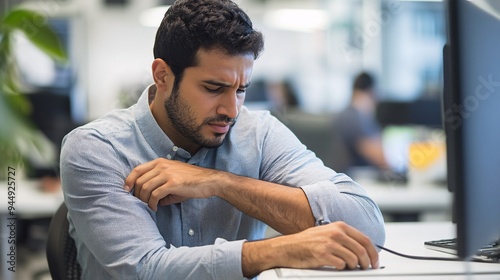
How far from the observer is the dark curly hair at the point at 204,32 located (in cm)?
157

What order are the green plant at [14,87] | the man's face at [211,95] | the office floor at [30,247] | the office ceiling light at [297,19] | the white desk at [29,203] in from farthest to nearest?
the office ceiling light at [297,19] < the office floor at [30,247] < the white desk at [29,203] < the green plant at [14,87] < the man's face at [211,95]

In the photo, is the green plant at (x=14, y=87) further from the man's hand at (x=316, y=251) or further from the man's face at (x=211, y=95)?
the man's hand at (x=316, y=251)

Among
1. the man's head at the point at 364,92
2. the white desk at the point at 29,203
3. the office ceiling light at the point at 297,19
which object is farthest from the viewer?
the office ceiling light at the point at 297,19

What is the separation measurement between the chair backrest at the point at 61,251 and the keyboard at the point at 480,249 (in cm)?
79

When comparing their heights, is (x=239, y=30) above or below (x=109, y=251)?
above

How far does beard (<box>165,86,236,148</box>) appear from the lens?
1588mm

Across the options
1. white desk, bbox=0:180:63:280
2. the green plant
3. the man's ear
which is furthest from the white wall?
the man's ear

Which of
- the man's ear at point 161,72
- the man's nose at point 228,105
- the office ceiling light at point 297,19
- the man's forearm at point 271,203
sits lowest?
the man's forearm at point 271,203

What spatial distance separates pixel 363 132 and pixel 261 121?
3113 millimetres

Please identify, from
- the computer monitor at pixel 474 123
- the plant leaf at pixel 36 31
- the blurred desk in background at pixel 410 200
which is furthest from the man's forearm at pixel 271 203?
the blurred desk in background at pixel 410 200

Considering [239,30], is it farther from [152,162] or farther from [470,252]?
[470,252]

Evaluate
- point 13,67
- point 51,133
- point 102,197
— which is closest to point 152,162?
point 102,197

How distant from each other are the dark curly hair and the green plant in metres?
0.57

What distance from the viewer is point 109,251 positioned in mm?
1398
